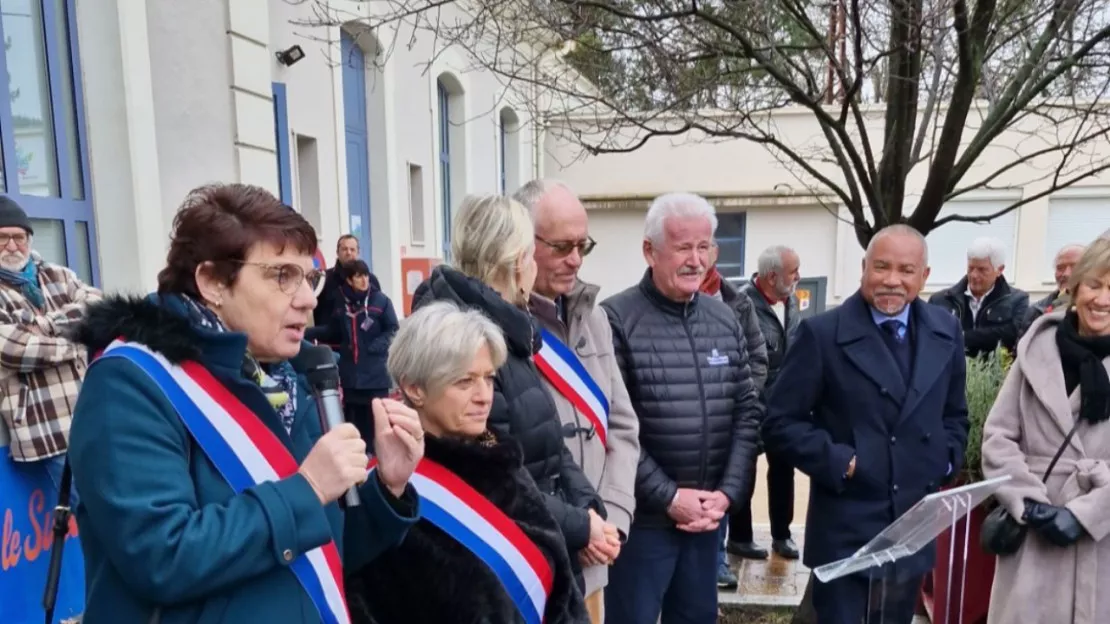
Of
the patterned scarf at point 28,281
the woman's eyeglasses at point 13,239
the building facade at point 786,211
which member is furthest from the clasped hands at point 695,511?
the building facade at point 786,211

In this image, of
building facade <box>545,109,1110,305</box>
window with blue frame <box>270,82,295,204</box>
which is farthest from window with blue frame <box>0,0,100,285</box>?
building facade <box>545,109,1110,305</box>

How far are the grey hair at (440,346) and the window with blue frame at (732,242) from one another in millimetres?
14162

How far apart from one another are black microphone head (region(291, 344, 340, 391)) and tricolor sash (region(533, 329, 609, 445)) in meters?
0.77

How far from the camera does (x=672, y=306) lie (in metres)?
2.63

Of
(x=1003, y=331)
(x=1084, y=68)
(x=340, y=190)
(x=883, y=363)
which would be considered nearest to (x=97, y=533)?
(x=883, y=363)

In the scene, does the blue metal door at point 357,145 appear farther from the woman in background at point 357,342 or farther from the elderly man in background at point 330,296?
the woman in background at point 357,342

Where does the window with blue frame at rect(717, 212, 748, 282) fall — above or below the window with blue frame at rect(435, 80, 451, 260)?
below

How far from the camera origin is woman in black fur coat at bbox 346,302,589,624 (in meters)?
1.59

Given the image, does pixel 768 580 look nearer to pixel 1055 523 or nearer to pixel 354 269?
pixel 1055 523

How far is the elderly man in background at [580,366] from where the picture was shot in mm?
2219

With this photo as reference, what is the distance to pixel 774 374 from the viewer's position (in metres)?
4.30

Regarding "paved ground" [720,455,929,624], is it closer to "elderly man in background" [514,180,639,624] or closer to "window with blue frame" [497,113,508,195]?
"elderly man in background" [514,180,639,624]

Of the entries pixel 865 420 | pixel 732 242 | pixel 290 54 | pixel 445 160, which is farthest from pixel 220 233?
pixel 732 242

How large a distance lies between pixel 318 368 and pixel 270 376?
3.7 inches
